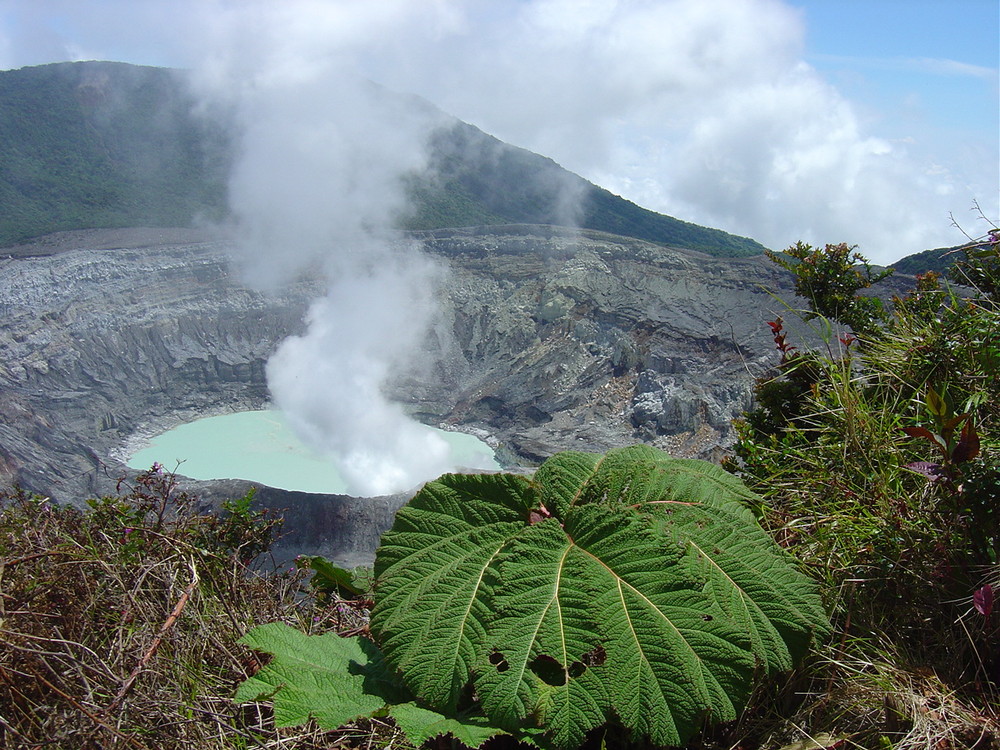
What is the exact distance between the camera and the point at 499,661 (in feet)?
5.29

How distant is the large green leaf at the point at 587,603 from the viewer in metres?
1.51

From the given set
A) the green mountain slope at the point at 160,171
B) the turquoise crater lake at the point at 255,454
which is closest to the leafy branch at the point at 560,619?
the turquoise crater lake at the point at 255,454

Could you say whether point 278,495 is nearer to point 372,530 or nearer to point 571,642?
point 372,530

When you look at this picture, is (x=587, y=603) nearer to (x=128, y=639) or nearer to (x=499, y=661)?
(x=499, y=661)

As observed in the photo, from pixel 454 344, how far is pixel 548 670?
4028cm

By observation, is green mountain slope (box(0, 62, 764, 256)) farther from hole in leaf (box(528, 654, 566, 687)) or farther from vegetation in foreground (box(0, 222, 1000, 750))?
hole in leaf (box(528, 654, 566, 687))

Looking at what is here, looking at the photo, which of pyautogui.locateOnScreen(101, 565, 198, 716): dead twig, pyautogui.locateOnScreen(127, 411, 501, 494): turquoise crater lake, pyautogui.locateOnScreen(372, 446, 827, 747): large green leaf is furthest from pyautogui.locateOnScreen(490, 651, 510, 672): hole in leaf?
pyautogui.locateOnScreen(127, 411, 501, 494): turquoise crater lake

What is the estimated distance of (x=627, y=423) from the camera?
99.4 feet

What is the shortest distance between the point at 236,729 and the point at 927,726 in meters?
1.56

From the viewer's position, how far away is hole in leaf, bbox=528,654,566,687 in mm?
1587

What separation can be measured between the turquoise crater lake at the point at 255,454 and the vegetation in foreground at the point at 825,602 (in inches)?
1019

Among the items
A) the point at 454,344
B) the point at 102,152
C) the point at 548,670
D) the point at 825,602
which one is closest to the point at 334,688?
the point at 548,670

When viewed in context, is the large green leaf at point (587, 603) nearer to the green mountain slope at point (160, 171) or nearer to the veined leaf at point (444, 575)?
the veined leaf at point (444, 575)

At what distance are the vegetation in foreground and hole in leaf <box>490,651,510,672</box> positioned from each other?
1.8 inches
